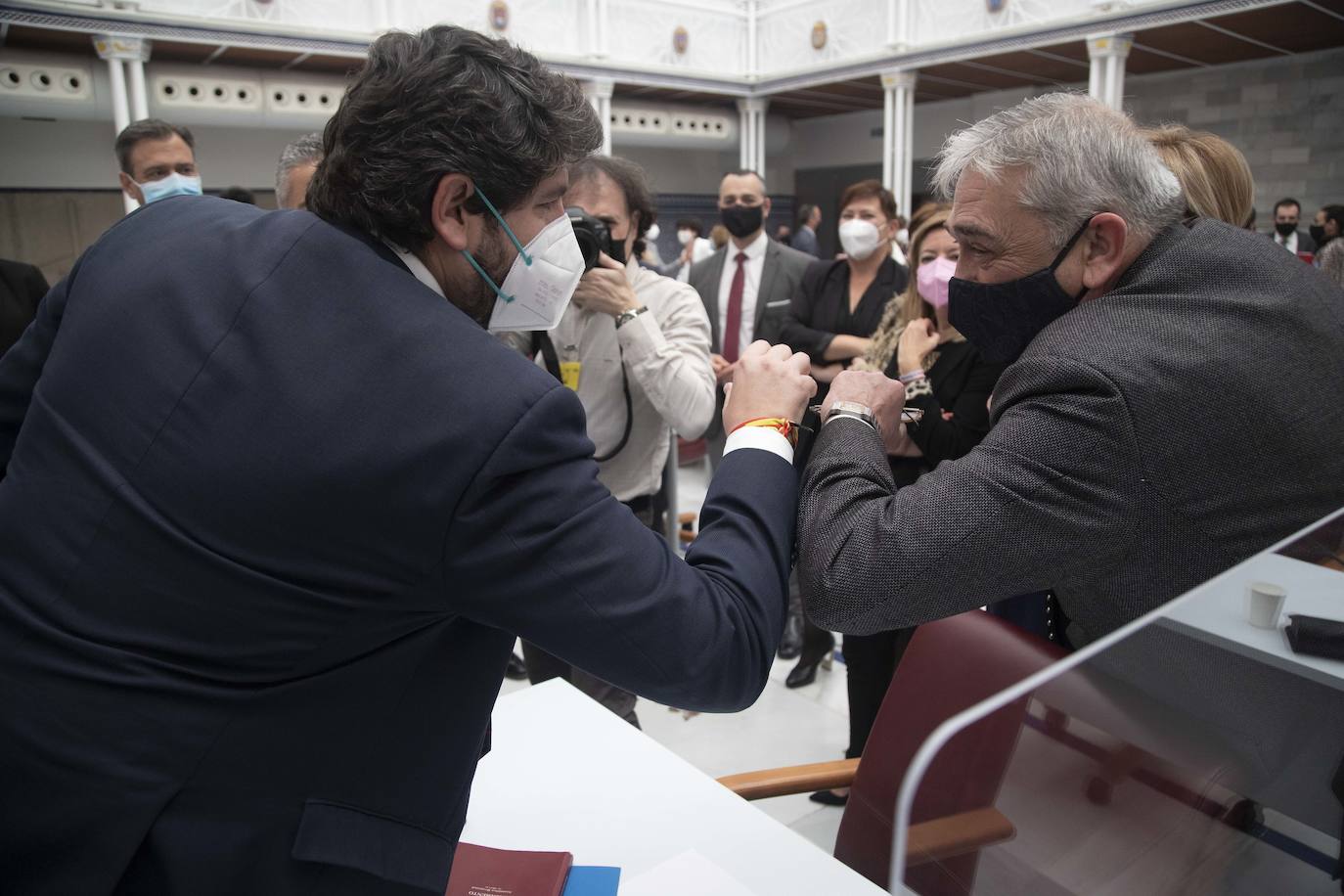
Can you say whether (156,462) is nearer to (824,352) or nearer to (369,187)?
(369,187)

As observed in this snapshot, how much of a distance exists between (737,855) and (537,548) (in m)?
0.68

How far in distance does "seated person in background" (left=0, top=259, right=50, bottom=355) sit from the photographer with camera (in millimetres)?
2196

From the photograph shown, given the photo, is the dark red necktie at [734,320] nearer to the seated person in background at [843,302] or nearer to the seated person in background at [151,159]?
the seated person in background at [843,302]

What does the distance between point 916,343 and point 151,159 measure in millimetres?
2883

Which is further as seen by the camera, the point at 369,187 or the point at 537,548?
the point at 369,187

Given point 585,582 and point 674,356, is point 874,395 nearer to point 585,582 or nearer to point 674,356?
point 585,582

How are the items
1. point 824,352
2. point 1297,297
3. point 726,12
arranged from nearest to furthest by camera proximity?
point 1297,297 → point 824,352 → point 726,12

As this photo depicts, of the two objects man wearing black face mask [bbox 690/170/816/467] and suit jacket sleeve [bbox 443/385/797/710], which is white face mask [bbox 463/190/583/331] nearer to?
suit jacket sleeve [bbox 443/385/797/710]

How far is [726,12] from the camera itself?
475 inches

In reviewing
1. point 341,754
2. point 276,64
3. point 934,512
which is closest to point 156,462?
point 341,754

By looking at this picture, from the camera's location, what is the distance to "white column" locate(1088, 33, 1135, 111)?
29.3ft

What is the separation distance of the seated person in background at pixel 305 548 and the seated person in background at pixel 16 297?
306cm

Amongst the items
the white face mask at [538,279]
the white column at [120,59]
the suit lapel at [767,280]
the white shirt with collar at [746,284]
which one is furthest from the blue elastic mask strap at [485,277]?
the white column at [120,59]

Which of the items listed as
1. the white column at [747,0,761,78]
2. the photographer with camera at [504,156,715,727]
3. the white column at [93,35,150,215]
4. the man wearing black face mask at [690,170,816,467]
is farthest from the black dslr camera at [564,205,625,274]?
the white column at [747,0,761,78]
